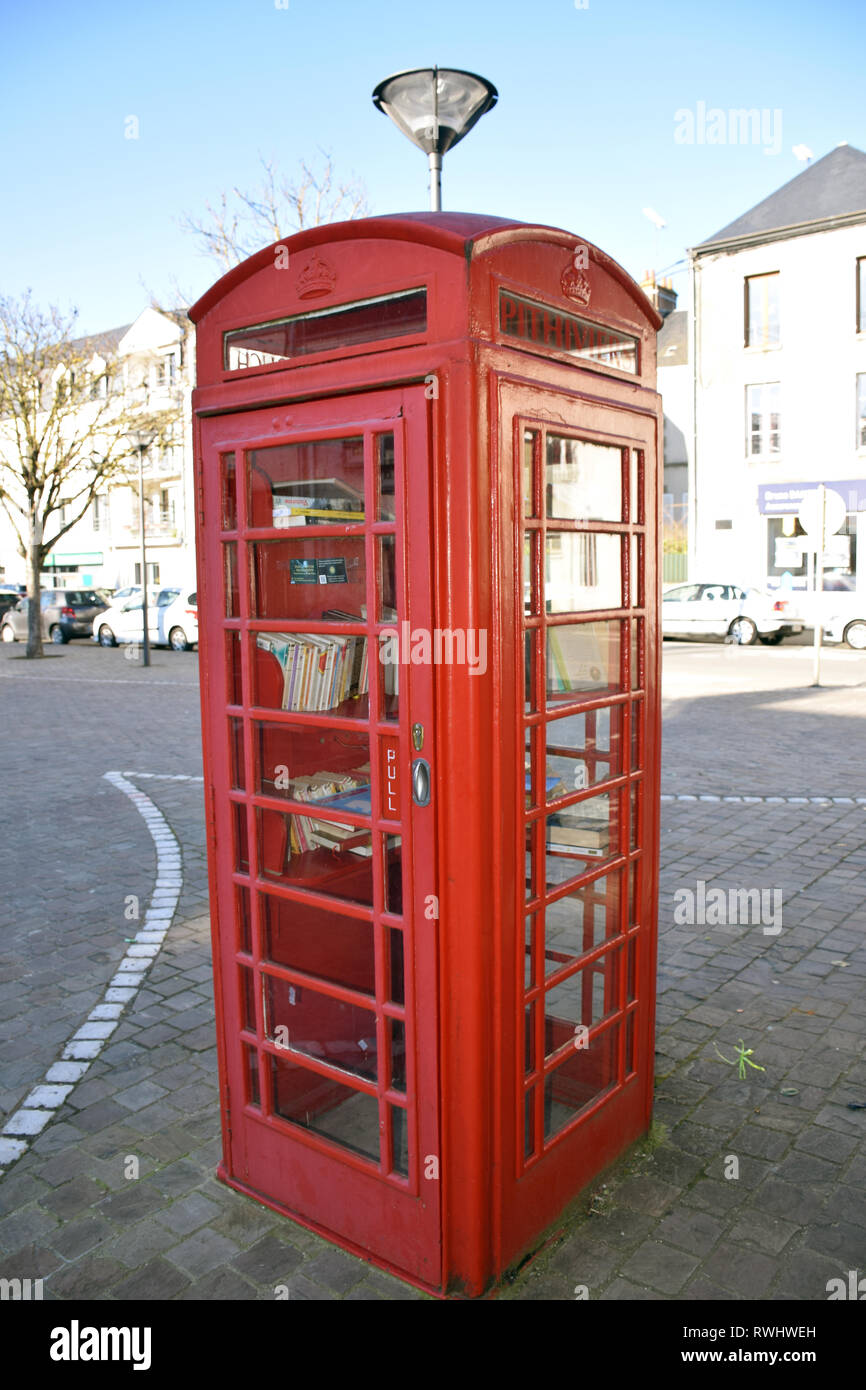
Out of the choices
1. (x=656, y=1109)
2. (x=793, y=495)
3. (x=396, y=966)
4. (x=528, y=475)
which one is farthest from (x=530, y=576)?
(x=793, y=495)

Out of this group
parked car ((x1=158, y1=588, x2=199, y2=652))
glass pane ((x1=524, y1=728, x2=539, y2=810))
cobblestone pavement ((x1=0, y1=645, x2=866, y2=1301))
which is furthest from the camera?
parked car ((x1=158, y1=588, x2=199, y2=652))

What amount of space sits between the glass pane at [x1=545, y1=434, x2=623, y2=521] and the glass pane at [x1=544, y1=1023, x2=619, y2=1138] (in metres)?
1.65

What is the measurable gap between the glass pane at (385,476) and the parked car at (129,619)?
953 inches

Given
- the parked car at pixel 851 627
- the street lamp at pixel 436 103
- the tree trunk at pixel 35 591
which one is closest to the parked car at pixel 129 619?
the tree trunk at pixel 35 591

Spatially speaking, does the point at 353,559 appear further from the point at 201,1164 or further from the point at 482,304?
the point at 201,1164

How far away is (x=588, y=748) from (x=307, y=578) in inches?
41.5

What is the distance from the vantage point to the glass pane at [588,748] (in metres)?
3.18

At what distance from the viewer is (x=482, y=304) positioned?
8.30ft

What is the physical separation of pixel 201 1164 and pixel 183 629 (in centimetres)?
2261

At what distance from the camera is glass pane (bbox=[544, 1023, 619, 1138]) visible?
3.21 m

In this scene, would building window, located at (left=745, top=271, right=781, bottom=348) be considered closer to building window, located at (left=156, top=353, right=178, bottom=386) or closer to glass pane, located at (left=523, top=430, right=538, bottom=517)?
building window, located at (left=156, top=353, right=178, bottom=386)

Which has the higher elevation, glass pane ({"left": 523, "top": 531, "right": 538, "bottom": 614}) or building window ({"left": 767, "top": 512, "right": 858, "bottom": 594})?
building window ({"left": 767, "top": 512, "right": 858, "bottom": 594})

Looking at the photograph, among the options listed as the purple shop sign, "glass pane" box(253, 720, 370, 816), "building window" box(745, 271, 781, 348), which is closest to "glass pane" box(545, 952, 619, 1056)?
"glass pane" box(253, 720, 370, 816)
